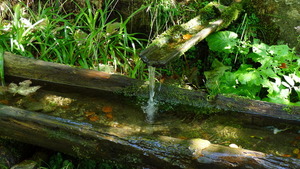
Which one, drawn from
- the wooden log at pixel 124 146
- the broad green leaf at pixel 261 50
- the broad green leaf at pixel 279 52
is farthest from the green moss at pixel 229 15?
the wooden log at pixel 124 146

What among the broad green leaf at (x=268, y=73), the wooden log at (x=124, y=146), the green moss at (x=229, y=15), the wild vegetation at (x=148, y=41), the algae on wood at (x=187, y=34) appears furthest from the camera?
the green moss at (x=229, y=15)

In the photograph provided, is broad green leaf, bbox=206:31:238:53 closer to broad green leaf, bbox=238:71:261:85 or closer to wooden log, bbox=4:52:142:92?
broad green leaf, bbox=238:71:261:85

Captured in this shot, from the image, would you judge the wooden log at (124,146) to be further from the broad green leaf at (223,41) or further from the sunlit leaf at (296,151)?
the broad green leaf at (223,41)

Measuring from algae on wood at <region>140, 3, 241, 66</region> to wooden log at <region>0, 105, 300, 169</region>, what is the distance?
2.69 ft

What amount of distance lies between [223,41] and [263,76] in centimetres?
61

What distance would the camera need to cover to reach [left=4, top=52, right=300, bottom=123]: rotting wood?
9.71 feet

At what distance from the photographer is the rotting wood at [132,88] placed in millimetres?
2959

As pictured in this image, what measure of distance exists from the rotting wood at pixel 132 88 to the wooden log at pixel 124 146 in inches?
28.9

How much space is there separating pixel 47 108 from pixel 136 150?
1.32 meters

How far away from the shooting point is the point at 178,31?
3.65 meters

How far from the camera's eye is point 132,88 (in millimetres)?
3375

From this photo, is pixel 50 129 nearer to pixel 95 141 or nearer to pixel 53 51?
pixel 95 141

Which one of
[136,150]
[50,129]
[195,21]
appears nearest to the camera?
[136,150]

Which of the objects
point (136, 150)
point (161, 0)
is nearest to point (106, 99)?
point (136, 150)
